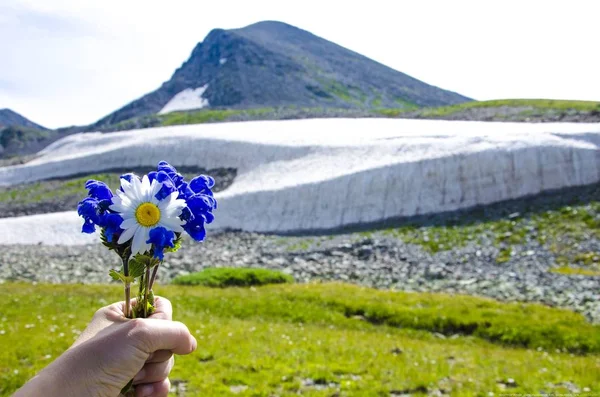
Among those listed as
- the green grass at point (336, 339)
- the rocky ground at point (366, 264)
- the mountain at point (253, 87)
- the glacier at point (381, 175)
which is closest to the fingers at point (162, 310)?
the green grass at point (336, 339)

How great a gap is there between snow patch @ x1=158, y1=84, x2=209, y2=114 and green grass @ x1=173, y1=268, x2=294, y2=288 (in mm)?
129942

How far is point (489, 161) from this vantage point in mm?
48062

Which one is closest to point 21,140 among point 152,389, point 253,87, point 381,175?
point 253,87

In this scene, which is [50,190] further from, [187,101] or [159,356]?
[187,101]

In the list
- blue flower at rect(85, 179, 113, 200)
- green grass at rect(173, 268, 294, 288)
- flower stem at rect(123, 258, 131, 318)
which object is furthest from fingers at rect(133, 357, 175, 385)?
green grass at rect(173, 268, 294, 288)

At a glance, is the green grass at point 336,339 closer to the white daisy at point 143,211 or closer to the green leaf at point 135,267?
the green leaf at point 135,267

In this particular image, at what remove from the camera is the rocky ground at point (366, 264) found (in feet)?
91.5

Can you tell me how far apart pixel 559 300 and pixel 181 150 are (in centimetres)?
5884

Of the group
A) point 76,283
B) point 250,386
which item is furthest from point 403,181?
point 250,386

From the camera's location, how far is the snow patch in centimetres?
15988

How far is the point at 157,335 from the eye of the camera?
4363 mm

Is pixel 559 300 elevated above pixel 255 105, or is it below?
below

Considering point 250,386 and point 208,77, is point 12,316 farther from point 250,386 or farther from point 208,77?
point 208,77

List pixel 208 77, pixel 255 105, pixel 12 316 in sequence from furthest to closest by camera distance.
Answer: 1. pixel 208 77
2. pixel 255 105
3. pixel 12 316
